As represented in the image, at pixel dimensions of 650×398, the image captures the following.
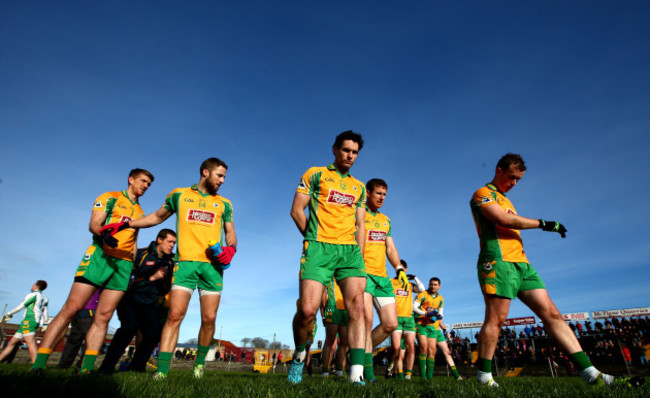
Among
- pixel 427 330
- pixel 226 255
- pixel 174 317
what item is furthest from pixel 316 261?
pixel 427 330

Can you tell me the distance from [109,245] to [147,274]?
1494mm

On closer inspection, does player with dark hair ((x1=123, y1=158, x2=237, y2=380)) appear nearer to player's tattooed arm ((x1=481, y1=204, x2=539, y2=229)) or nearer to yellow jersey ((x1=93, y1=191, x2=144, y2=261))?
yellow jersey ((x1=93, y1=191, x2=144, y2=261))

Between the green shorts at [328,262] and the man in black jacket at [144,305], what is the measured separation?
11.9 feet

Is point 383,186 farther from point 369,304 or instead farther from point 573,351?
point 573,351

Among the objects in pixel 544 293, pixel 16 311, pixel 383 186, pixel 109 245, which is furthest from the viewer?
pixel 16 311

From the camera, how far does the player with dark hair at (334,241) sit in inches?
165

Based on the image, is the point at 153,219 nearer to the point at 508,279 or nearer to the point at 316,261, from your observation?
the point at 316,261

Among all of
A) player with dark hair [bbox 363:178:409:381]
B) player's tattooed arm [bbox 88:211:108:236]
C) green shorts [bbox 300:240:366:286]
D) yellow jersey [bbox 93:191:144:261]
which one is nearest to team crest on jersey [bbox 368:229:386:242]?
player with dark hair [bbox 363:178:409:381]

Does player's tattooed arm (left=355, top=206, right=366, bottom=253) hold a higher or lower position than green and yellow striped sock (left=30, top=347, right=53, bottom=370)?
higher

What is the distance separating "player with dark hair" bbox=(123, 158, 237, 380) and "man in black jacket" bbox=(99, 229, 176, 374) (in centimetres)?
147

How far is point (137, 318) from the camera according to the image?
6398 millimetres

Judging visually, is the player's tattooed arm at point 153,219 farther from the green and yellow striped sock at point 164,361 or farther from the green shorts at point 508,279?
the green shorts at point 508,279

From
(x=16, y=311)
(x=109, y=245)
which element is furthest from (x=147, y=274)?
(x=16, y=311)

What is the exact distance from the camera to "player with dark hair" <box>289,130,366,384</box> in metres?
4.18
